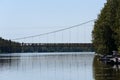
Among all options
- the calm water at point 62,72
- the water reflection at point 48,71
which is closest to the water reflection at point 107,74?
the calm water at point 62,72

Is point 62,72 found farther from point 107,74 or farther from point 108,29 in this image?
point 108,29

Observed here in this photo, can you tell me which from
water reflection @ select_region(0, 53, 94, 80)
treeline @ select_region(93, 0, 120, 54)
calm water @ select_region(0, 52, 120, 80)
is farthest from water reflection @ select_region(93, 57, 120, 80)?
treeline @ select_region(93, 0, 120, 54)

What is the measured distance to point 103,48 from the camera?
319ft

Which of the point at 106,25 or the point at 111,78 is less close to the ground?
the point at 106,25

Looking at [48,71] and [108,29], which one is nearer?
[48,71]

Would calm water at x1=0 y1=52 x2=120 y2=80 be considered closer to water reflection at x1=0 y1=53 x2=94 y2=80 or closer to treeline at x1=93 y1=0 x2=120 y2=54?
water reflection at x1=0 y1=53 x2=94 y2=80

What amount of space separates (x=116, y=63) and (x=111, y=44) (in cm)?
1860

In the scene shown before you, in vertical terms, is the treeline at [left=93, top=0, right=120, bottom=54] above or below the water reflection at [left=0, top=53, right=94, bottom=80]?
above

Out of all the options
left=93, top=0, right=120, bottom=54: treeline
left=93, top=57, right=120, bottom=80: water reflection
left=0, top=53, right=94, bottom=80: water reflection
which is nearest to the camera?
left=93, top=57, right=120, bottom=80: water reflection

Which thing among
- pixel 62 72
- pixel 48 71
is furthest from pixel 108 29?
pixel 62 72

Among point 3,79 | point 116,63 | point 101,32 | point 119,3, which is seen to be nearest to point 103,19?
point 101,32

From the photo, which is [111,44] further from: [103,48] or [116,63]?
[116,63]

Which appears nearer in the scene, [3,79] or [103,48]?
[3,79]

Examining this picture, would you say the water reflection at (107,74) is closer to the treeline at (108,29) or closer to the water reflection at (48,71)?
the water reflection at (48,71)
